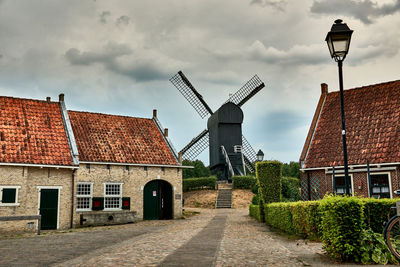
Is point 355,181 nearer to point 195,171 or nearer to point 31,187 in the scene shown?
point 31,187

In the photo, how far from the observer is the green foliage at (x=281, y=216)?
14.0m

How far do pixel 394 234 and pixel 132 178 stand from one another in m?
18.6

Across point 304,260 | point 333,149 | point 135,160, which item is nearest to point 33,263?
point 304,260

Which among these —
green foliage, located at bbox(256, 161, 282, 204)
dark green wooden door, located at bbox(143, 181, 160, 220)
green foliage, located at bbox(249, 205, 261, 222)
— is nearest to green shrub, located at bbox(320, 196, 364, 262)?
green foliage, located at bbox(256, 161, 282, 204)

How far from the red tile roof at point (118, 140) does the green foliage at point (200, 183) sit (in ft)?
43.5

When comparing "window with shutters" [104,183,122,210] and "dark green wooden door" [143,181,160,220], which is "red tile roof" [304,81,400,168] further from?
"window with shutters" [104,183,122,210]

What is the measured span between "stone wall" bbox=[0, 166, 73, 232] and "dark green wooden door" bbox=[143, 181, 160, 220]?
5687 mm

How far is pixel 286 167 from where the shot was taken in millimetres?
59438

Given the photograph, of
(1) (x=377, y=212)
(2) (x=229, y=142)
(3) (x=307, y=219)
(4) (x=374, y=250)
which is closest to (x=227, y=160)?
(2) (x=229, y=142)

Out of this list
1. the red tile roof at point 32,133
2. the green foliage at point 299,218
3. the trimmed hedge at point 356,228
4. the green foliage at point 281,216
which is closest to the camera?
the trimmed hedge at point 356,228

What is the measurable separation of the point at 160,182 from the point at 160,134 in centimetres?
392

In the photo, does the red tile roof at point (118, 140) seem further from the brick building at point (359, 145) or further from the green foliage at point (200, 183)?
the green foliage at point (200, 183)

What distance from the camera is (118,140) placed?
2531 centimetres

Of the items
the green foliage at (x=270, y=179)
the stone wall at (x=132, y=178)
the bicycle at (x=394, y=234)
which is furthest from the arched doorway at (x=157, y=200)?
the bicycle at (x=394, y=234)
